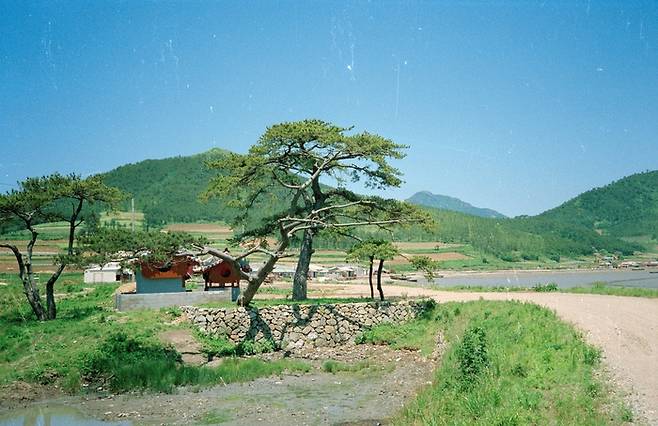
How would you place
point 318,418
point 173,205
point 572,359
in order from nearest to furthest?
point 572,359 < point 318,418 < point 173,205

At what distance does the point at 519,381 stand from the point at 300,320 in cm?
1303

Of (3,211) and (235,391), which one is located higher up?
(3,211)

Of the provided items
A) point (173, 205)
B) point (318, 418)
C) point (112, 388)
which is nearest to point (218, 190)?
point (112, 388)

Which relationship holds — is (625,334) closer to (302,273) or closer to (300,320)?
(300,320)

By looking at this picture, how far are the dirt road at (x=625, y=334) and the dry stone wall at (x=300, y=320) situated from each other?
7.30 meters

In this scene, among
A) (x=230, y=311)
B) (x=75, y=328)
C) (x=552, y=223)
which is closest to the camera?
(x=75, y=328)

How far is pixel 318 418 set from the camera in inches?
586

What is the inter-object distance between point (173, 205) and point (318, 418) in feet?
504

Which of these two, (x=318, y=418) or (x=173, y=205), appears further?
(x=173, y=205)

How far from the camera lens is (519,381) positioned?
1280 cm

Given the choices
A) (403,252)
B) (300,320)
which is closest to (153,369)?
(300,320)

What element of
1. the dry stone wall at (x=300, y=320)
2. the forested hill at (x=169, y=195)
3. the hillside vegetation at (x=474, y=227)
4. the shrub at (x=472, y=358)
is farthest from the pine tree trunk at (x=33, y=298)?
the forested hill at (x=169, y=195)

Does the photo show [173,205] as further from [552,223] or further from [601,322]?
[601,322]

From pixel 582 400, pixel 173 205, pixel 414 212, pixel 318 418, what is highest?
pixel 173 205
